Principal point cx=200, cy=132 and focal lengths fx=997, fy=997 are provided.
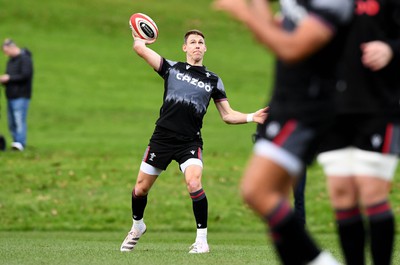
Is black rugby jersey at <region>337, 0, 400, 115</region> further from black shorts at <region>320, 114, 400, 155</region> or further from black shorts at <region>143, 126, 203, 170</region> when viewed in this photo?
black shorts at <region>143, 126, 203, 170</region>

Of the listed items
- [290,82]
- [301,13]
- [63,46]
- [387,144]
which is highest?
[301,13]

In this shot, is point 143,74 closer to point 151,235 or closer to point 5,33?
point 5,33

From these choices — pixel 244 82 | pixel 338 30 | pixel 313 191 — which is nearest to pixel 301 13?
pixel 338 30

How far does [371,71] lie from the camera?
245 inches

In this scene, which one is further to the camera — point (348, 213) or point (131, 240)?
point (131, 240)

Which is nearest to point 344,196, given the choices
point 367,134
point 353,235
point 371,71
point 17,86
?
point 353,235

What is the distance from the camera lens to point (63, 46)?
152 ft

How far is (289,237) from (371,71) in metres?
1.29

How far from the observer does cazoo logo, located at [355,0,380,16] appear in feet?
20.7

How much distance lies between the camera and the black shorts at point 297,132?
5570 millimetres

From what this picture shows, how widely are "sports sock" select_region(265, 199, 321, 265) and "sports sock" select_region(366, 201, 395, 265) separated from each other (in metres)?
Result: 0.59

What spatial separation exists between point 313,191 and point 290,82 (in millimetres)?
13653

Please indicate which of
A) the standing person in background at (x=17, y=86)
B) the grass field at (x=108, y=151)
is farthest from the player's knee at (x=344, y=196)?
the standing person in background at (x=17, y=86)

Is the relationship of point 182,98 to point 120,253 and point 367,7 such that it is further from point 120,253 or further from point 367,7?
point 367,7
